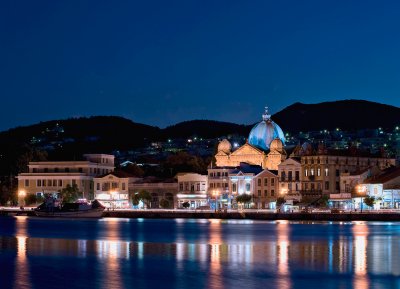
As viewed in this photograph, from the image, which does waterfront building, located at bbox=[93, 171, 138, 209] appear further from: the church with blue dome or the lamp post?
the church with blue dome

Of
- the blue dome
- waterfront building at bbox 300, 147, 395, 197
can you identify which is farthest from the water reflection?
the blue dome

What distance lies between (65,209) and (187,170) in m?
24.7

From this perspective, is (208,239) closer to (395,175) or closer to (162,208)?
(395,175)

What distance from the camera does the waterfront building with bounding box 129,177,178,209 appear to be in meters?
116

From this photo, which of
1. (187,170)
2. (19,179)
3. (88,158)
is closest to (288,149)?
(187,170)

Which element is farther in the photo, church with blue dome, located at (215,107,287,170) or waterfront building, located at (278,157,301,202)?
church with blue dome, located at (215,107,287,170)

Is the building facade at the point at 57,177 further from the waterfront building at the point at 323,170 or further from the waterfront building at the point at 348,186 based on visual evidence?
the waterfront building at the point at 348,186

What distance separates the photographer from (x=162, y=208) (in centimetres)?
11600

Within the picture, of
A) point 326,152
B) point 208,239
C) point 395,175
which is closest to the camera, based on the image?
point 208,239

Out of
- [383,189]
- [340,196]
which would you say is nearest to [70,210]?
[340,196]

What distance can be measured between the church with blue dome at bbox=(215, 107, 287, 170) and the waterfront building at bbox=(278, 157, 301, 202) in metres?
7.46

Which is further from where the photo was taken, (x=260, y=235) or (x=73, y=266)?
(x=260, y=235)

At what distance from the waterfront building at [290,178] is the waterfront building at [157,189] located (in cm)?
1288

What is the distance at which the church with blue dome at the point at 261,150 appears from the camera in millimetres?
119875
